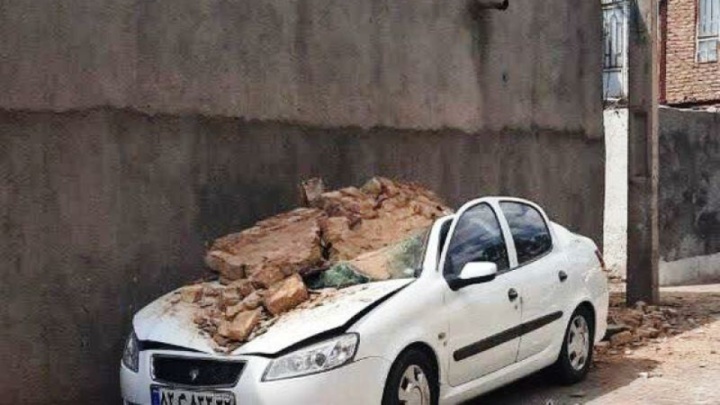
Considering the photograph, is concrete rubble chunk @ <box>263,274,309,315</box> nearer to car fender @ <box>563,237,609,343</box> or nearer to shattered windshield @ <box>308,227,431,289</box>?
shattered windshield @ <box>308,227,431,289</box>

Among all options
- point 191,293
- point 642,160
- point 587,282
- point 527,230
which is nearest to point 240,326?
point 191,293

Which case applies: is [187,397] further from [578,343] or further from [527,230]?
[578,343]

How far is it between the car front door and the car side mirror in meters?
0.05

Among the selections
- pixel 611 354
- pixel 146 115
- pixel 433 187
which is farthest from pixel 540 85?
pixel 146 115

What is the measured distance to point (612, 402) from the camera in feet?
26.0

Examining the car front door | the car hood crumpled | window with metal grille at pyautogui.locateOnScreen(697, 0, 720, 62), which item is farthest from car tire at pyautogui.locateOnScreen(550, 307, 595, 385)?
window with metal grille at pyautogui.locateOnScreen(697, 0, 720, 62)

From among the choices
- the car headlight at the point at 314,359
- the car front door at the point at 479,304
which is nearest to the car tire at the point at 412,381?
the car front door at the point at 479,304

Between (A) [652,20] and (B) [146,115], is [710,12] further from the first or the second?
(B) [146,115]

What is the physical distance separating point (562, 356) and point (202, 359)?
325 centimetres

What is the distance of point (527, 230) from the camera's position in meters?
8.13

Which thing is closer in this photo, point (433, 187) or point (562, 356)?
point (562, 356)

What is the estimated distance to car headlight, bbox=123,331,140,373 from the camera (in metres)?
6.57

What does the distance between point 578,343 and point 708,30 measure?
13.7 metres

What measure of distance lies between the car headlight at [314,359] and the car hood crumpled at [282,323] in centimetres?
8
